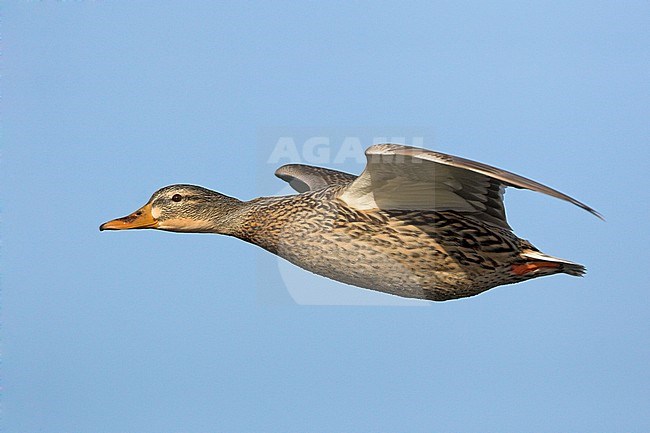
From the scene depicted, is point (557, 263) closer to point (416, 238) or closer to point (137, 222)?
point (416, 238)

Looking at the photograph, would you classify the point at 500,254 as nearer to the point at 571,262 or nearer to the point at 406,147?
the point at 571,262

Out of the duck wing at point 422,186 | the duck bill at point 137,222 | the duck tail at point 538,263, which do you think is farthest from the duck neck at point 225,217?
the duck tail at point 538,263

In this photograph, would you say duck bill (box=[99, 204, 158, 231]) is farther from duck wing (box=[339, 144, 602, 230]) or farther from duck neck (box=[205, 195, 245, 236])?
duck wing (box=[339, 144, 602, 230])

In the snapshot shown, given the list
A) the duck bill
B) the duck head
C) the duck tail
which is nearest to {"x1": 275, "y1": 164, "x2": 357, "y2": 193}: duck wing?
the duck head

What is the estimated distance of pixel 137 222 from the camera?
10.7 m

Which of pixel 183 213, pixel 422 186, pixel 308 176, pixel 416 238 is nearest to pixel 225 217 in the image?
pixel 183 213

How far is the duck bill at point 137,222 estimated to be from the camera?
10680mm

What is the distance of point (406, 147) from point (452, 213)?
1267mm

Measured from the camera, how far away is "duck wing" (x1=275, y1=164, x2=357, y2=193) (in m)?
12.1

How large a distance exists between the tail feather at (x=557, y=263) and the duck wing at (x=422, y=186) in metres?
0.34

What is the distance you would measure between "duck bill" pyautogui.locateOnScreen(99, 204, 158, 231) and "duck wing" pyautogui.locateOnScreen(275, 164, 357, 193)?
215cm

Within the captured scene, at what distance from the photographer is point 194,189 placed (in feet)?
35.1

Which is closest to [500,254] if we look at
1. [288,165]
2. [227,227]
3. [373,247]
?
[373,247]

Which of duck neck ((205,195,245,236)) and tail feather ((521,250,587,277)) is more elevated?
duck neck ((205,195,245,236))
